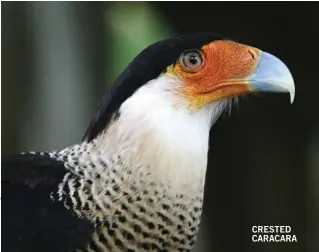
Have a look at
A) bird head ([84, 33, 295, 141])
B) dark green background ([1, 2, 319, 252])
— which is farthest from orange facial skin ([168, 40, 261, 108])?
dark green background ([1, 2, 319, 252])

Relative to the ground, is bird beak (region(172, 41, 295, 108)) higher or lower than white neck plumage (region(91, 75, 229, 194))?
higher

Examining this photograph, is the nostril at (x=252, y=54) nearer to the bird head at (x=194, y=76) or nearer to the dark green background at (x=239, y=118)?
the bird head at (x=194, y=76)

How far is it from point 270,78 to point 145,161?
0.37 metres

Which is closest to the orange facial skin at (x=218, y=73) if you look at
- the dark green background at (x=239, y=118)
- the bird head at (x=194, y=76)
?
the bird head at (x=194, y=76)

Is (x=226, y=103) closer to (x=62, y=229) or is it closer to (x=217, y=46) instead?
(x=217, y=46)

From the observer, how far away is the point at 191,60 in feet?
4.54

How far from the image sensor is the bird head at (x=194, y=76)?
1.35 metres

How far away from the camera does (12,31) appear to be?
1586 millimetres

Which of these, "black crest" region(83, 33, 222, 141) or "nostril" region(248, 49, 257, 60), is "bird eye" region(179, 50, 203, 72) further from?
"nostril" region(248, 49, 257, 60)

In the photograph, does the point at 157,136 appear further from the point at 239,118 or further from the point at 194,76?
the point at 239,118

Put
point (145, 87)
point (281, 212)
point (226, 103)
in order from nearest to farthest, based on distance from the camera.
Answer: point (145, 87) < point (226, 103) < point (281, 212)

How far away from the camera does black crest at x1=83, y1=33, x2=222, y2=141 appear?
134 cm

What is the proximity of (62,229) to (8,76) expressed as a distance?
0.49 meters

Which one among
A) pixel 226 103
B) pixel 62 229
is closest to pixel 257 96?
pixel 226 103
